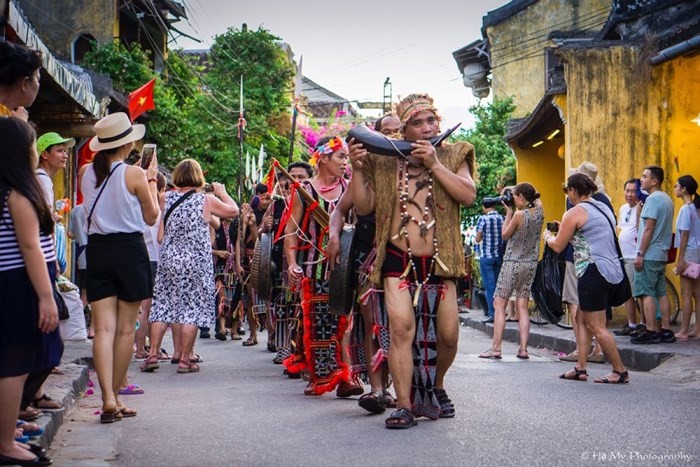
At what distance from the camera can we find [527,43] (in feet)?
129

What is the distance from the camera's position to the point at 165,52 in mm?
39125

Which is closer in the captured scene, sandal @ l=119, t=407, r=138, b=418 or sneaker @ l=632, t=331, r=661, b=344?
sandal @ l=119, t=407, r=138, b=418

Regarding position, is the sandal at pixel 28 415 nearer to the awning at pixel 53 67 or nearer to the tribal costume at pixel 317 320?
the tribal costume at pixel 317 320

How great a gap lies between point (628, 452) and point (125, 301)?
3.35 metres

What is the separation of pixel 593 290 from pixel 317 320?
98.7 inches

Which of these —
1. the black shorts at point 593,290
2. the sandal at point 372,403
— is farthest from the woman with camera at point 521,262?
the sandal at point 372,403

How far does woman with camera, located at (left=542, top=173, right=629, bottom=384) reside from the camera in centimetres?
Answer: 955

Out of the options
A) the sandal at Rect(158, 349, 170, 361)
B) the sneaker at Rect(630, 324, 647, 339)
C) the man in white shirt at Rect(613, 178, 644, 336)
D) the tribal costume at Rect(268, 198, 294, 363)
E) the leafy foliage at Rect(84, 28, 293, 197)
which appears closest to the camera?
the tribal costume at Rect(268, 198, 294, 363)

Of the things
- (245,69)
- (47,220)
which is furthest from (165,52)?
(47,220)

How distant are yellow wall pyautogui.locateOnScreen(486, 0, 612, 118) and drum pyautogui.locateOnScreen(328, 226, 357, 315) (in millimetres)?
31112

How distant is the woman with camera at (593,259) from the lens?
31.3 ft

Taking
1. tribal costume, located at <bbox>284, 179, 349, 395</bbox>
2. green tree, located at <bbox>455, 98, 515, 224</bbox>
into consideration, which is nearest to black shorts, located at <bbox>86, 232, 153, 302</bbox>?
tribal costume, located at <bbox>284, 179, 349, 395</bbox>

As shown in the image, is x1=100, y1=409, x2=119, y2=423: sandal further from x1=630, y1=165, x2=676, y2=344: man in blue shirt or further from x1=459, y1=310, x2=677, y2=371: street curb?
x1=630, y1=165, x2=676, y2=344: man in blue shirt

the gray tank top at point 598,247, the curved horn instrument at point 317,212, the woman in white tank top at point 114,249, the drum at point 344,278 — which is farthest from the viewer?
the gray tank top at point 598,247
